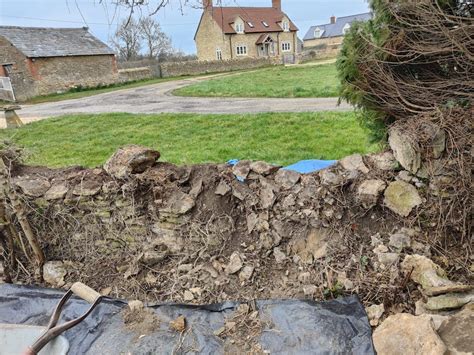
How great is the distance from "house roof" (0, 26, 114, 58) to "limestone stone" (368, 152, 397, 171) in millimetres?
22608

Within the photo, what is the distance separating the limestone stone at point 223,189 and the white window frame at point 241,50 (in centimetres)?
3440

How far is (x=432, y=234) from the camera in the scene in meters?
2.81

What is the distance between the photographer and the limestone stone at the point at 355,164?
3088mm

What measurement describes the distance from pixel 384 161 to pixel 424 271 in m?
0.95

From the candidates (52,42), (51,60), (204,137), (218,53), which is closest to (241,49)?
(218,53)

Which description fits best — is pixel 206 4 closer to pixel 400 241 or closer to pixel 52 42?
pixel 400 241

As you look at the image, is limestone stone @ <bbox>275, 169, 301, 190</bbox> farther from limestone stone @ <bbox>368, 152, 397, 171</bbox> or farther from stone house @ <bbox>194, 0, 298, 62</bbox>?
stone house @ <bbox>194, 0, 298, 62</bbox>

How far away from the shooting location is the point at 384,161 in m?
3.08

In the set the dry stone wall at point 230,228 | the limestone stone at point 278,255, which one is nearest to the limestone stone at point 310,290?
the dry stone wall at point 230,228

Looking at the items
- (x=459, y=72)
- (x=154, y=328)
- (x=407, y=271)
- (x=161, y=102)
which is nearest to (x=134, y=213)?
(x=154, y=328)

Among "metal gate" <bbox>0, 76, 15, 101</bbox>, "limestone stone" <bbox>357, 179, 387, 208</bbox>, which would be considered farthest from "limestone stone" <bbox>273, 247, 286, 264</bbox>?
"metal gate" <bbox>0, 76, 15, 101</bbox>

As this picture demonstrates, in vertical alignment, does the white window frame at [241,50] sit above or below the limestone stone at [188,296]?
above

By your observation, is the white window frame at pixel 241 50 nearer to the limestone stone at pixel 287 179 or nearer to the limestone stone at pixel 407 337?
the limestone stone at pixel 287 179

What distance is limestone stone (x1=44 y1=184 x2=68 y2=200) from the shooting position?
3.44m
